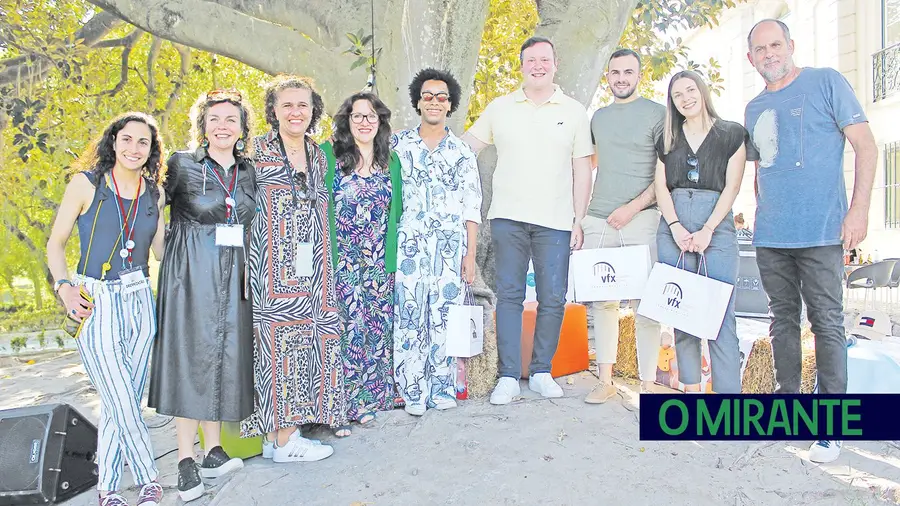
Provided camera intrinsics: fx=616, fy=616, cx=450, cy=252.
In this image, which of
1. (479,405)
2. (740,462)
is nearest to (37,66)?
(479,405)

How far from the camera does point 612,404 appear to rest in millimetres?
3697

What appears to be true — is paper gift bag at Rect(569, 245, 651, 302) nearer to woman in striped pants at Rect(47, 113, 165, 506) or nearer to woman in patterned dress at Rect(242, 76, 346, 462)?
woman in patterned dress at Rect(242, 76, 346, 462)

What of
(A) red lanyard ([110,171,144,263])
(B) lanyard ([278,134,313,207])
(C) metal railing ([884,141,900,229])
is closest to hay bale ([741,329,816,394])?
(B) lanyard ([278,134,313,207])

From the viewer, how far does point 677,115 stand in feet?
11.2

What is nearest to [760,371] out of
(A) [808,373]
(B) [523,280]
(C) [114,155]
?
(A) [808,373]

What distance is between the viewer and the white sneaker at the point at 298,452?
3.01 m

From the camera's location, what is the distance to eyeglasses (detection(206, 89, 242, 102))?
2.85 meters

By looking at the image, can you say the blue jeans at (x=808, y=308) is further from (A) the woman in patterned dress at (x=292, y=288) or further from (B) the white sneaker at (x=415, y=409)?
(A) the woman in patterned dress at (x=292, y=288)

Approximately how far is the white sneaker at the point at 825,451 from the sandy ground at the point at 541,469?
0.15ft

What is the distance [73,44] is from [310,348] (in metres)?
5.71

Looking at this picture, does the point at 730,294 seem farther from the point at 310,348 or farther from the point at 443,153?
the point at 310,348

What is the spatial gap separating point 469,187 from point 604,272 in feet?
3.07

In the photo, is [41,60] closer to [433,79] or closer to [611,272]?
[433,79]

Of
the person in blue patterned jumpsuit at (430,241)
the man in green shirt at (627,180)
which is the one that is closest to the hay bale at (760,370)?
the man in green shirt at (627,180)
